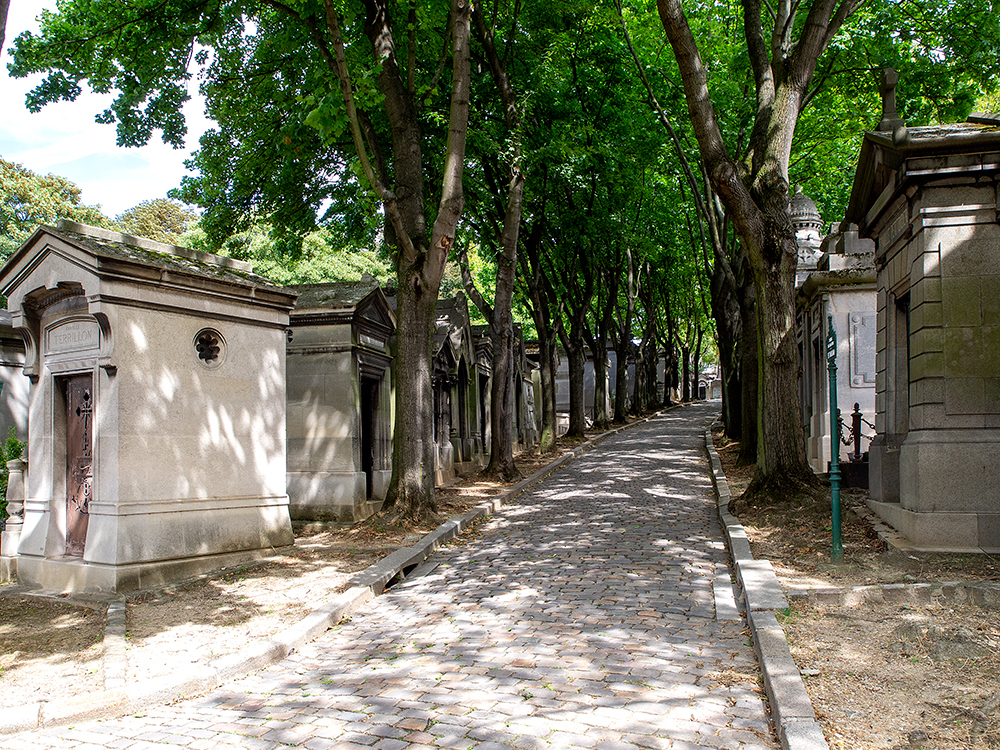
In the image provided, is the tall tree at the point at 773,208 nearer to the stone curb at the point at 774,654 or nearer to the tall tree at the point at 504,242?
the stone curb at the point at 774,654

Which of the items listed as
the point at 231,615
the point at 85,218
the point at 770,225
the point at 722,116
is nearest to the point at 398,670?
the point at 231,615

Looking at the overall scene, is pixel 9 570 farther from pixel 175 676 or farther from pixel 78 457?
pixel 175 676

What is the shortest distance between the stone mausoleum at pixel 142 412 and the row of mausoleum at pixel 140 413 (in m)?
0.02

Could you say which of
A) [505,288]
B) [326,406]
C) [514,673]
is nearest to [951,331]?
[514,673]

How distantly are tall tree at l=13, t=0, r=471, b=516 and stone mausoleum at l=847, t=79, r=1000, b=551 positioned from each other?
594 centimetres

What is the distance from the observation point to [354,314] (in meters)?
12.8

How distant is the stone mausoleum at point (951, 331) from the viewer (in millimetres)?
7742

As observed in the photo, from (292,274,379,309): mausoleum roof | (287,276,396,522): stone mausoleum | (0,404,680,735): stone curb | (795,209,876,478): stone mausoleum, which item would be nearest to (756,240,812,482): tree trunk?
(795,209,876,478): stone mausoleum

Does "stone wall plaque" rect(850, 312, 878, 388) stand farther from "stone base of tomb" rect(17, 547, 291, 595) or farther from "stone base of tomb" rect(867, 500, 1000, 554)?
"stone base of tomb" rect(17, 547, 291, 595)

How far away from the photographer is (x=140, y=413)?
27.5 ft

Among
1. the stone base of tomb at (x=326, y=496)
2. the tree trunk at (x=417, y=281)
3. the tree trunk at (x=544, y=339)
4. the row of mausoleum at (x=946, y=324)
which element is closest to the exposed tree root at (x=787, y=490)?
the row of mausoleum at (x=946, y=324)

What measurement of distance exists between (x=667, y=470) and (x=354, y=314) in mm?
8297

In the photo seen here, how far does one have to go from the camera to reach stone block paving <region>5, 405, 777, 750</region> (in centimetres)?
425

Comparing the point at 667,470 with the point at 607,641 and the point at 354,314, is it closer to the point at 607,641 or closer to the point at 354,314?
the point at 354,314
